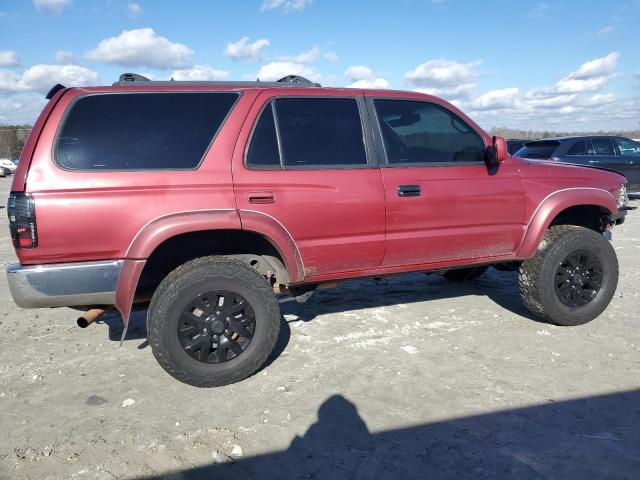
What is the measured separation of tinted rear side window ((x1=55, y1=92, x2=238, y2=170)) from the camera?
290cm

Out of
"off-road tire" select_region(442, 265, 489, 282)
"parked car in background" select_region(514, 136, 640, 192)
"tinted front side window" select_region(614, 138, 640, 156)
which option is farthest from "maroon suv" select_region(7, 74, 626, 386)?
"tinted front side window" select_region(614, 138, 640, 156)

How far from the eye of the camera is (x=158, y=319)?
120 inches

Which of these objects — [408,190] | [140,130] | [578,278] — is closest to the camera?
[140,130]

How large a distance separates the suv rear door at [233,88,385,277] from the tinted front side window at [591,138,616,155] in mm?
9706

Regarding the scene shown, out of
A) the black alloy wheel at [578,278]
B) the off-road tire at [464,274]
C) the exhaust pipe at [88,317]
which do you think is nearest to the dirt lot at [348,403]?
the black alloy wheel at [578,278]

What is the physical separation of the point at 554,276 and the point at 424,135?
64.2 inches

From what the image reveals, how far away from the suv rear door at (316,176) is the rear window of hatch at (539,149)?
7.95 metres

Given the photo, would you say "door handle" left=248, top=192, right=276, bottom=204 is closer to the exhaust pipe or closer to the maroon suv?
the maroon suv

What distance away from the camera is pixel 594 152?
11.1 m

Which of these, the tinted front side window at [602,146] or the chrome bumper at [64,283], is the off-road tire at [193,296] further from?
the tinted front side window at [602,146]

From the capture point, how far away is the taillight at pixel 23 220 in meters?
2.74

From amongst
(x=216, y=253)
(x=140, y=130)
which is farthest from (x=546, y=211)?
(x=140, y=130)

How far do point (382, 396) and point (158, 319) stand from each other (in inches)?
59.1

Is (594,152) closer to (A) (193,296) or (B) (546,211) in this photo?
(B) (546,211)
